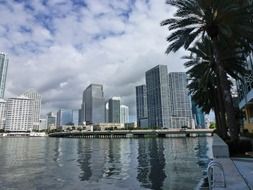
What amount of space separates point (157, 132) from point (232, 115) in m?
134

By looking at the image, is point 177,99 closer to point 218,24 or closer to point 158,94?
point 158,94

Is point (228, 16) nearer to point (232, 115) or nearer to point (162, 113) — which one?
point (232, 115)

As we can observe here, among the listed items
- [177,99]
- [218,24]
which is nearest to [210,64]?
[218,24]

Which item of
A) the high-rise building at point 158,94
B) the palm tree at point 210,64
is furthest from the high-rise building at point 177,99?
the palm tree at point 210,64

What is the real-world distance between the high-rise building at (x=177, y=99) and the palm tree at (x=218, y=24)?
149 m

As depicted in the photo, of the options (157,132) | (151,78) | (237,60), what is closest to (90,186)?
(237,60)

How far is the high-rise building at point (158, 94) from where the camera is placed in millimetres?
178375

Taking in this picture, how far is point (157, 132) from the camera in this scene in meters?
155

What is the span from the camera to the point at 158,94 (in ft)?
601

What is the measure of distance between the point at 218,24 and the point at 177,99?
17028 cm

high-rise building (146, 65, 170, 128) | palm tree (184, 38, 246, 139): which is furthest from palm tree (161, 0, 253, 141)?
high-rise building (146, 65, 170, 128)

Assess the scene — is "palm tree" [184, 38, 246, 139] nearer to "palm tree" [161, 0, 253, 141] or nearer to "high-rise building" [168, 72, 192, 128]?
"palm tree" [161, 0, 253, 141]

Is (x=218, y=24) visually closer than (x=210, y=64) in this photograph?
Yes

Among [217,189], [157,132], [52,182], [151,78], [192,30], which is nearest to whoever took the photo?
[217,189]
